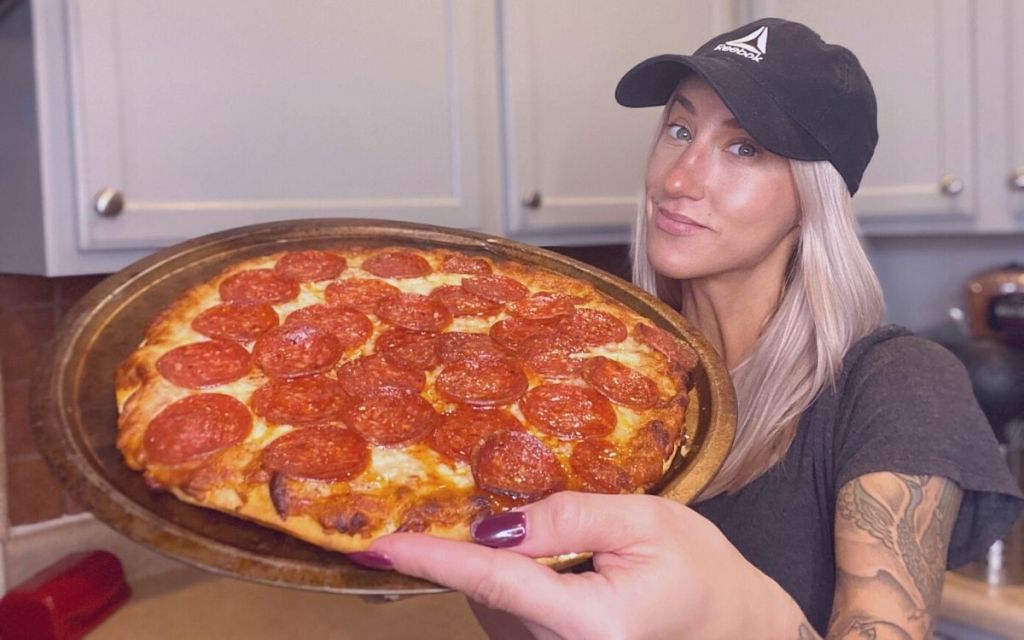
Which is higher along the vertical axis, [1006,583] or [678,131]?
[678,131]

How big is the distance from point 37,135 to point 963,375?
4.48ft

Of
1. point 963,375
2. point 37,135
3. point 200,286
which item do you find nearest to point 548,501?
point 200,286

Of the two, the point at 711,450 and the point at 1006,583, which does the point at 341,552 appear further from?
the point at 1006,583

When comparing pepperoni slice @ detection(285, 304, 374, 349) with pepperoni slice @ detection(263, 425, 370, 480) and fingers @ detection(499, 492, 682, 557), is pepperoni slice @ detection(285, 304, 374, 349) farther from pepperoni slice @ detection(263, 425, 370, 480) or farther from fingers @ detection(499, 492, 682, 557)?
fingers @ detection(499, 492, 682, 557)

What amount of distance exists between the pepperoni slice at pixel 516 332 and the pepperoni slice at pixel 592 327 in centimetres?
2

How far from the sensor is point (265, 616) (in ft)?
5.16

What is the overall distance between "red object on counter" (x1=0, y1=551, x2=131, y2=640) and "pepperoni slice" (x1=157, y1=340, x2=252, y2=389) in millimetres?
821

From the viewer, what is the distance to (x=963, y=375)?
3.29 ft

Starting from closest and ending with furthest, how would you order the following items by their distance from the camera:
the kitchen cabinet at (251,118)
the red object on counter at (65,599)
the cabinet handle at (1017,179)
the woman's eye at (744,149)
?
the woman's eye at (744,149), the kitchen cabinet at (251,118), the red object on counter at (65,599), the cabinet handle at (1017,179)

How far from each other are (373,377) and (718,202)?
21.7 inches

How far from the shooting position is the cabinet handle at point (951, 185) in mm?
1906

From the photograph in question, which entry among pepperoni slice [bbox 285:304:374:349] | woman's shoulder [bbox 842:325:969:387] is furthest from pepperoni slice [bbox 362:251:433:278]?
woman's shoulder [bbox 842:325:969:387]

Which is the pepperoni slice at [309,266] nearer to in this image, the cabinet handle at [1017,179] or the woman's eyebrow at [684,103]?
the woman's eyebrow at [684,103]

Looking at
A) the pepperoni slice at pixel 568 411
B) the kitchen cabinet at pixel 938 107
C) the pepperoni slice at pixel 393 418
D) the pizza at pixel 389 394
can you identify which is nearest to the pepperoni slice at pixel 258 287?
the pizza at pixel 389 394
